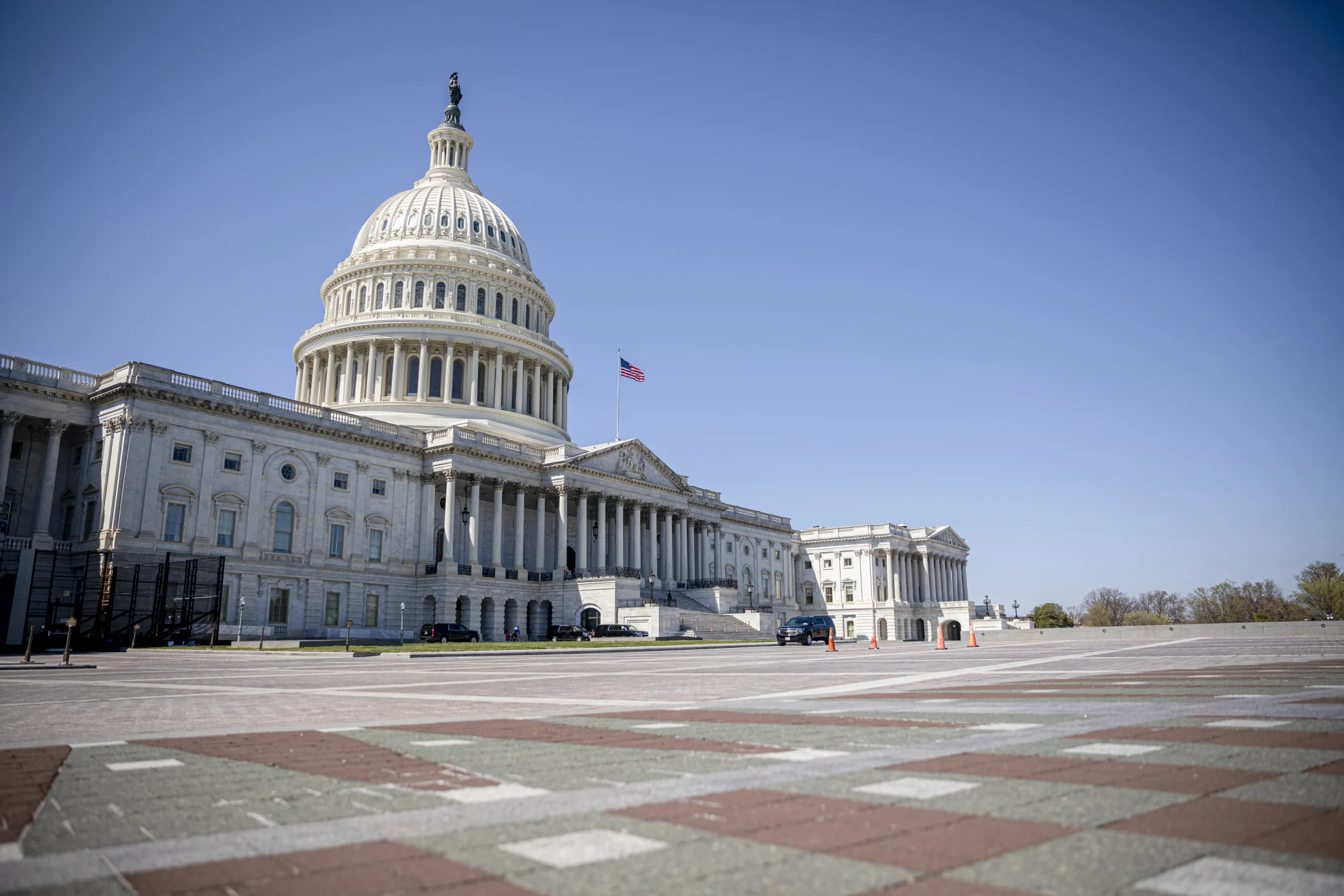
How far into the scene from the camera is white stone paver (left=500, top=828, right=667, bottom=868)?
4.34 metres

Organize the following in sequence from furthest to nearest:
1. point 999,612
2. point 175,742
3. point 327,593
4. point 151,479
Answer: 1. point 999,612
2. point 327,593
3. point 151,479
4. point 175,742

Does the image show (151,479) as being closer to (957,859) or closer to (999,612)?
(957,859)

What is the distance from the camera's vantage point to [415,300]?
94.3m

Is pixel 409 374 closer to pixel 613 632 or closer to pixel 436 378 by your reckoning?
pixel 436 378

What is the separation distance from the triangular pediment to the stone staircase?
52.2 feet

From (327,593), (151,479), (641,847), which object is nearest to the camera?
(641,847)

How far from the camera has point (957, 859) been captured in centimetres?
412

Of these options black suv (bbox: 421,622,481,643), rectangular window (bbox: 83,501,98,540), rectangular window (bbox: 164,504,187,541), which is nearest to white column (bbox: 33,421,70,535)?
rectangular window (bbox: 164,504,187,541)

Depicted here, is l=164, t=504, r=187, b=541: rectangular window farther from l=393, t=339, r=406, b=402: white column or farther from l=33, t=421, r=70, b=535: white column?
l=393, t=339, r=406, b=402: white column

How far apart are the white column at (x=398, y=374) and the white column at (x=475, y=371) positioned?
660 cm

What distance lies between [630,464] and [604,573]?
1232 centimetres

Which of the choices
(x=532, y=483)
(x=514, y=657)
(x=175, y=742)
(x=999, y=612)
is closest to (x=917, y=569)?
(x=999, y=612)

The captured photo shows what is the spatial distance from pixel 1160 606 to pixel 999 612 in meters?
56.1

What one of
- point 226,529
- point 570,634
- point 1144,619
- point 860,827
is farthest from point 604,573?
point 1144,619
